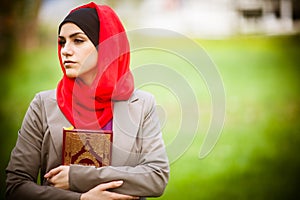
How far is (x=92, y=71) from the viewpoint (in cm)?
137

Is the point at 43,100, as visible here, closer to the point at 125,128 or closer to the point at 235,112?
the point at 125,128

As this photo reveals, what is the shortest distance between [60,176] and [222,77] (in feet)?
4.84

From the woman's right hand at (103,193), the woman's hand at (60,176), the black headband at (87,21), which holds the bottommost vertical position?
the woman's right hand at (103,193)

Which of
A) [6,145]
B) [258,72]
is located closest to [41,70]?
[6,145]

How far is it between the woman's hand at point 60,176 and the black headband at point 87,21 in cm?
42

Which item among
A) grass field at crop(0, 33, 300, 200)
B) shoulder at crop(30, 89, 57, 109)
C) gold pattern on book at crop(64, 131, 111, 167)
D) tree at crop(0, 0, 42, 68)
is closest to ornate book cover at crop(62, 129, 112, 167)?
gold pattern on book at crop(64, 131, 111, 167)

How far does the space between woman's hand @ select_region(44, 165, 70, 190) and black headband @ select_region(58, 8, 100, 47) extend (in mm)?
424

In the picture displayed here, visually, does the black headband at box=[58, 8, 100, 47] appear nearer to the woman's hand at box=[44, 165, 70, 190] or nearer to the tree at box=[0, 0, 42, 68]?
the woman's hand at box=[44, 165, 70, 190]

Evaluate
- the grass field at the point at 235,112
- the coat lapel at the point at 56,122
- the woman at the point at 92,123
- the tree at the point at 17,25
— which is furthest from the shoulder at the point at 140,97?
the tree at the point at 17,25

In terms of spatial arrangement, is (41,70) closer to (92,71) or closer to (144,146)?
(92,71)

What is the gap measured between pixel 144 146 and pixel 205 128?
1.13 m

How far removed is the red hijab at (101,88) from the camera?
134cm

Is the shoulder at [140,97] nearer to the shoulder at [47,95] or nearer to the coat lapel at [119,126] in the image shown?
the coat lapel at [119,126]

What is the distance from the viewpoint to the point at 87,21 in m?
1.32
